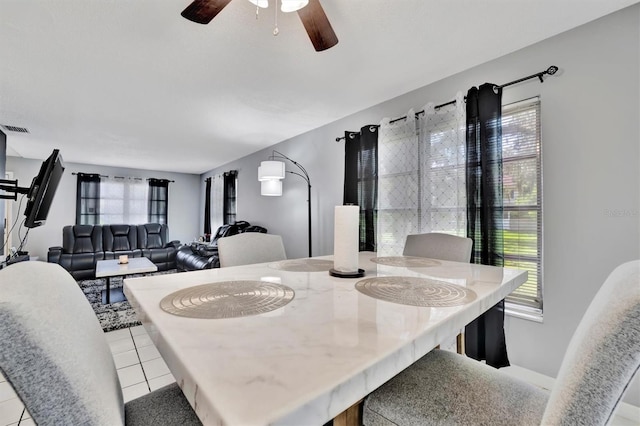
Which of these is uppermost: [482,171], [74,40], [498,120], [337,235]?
[74,40]

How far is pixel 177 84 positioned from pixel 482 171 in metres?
2.68

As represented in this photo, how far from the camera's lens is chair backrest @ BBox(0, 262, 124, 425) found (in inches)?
16.3

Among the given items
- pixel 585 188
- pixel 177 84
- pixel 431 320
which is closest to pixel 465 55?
pixel 585 188

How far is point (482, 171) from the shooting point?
2.12 meters

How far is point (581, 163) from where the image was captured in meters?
1.82

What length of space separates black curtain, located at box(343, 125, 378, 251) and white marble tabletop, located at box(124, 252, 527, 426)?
2010 mm

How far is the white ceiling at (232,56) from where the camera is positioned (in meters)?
1.70

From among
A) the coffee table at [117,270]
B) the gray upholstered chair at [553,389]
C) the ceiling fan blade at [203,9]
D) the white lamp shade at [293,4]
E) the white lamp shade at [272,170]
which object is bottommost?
the coffee table at [117,270]

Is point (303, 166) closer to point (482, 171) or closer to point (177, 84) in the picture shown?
point (177, 84)

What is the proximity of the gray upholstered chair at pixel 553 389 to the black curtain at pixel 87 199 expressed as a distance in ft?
24.3

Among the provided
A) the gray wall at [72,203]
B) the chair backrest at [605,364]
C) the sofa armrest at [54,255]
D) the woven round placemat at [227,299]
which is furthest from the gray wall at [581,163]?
the gray wall at [72,203]

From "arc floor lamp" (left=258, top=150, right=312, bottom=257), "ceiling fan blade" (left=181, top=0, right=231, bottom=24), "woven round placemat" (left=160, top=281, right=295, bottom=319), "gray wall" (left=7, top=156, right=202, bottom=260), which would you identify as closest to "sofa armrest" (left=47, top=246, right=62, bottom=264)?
"gray wall" (left=7, top=156, right=202, bottom=260)

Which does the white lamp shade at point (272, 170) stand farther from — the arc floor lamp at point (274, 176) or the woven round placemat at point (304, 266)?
the woven round placemat at point (304, 266)

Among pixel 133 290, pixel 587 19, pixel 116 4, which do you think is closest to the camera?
pixel 133 290
